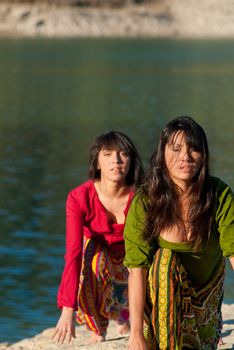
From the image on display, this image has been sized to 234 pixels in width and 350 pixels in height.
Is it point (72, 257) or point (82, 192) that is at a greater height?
point (82, 192)

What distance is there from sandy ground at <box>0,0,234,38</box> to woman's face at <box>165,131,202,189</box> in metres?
62.8

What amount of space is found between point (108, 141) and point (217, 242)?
143 cm

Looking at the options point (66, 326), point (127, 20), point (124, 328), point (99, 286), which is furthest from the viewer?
point (127, 20)

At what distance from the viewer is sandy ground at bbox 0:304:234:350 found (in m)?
5.56

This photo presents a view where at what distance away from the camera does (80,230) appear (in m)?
5.75

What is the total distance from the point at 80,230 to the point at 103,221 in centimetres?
22

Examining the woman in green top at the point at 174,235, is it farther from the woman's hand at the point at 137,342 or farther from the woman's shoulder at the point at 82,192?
the woman's shoulder at the point at 82,192

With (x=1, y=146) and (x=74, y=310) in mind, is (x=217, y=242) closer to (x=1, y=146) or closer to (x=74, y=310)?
(x=74, y=310)

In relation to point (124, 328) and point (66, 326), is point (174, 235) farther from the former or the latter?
point (124, 328)

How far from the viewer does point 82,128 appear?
22344 millimetres

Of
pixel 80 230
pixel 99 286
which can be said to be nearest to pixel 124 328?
pixel 99 286

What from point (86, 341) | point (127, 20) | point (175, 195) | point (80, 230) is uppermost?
point (127, 20)

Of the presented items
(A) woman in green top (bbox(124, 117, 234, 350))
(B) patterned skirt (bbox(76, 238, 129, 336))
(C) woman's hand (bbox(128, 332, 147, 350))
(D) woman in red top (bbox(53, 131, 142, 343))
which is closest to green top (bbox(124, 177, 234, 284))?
(A) woman in green top (bbox(124, 117, 234, 350))

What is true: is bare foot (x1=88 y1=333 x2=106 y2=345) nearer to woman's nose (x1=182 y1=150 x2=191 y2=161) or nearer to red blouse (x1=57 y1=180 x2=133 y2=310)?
red blouse (x1=57 y1=180 x2=133 y2=310)
